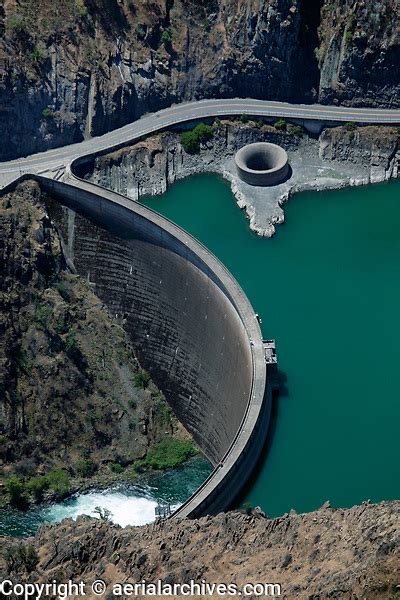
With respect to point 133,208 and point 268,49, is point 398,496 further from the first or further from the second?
point 268,49

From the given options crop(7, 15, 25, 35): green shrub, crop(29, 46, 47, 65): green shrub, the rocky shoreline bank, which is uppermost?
crop(7, 15, 25, 35): green shrub

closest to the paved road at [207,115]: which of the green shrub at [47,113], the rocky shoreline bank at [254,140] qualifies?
the rocky shoreline bank at [254,140]

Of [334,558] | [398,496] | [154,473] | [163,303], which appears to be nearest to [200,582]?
[334,558]

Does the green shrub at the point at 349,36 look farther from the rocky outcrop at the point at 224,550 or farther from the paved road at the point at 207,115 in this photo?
the rocky outcrop at the point at 224,550

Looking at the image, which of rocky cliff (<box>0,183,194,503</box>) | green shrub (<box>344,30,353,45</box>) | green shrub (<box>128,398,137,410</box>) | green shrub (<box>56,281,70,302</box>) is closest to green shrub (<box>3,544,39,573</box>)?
rocky cliff (<box>0,183,194,503</box>)

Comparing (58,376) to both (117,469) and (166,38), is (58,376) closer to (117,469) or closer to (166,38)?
(117,469)

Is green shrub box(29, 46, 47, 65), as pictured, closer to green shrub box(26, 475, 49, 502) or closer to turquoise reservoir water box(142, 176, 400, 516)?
turquoise reservoir water box(142, 176, 400, 516)
